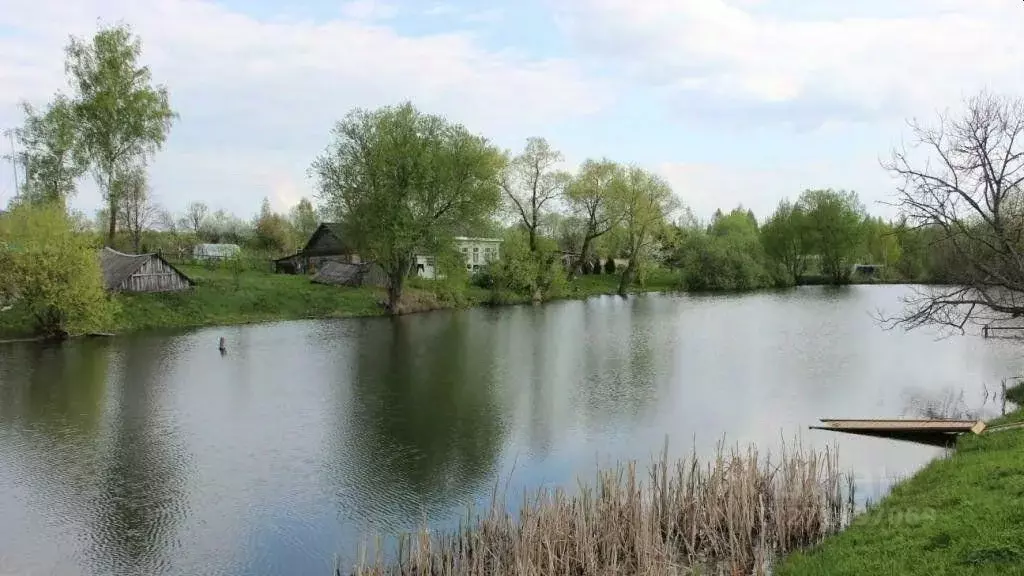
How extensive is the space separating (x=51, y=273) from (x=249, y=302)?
537 inches

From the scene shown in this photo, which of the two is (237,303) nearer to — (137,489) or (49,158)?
(49,158)

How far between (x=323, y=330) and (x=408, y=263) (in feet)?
36.3

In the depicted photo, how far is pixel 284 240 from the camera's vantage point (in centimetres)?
8050

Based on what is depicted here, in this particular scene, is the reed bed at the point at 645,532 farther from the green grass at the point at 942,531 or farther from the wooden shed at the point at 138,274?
the wooden shed at the point at 138,274

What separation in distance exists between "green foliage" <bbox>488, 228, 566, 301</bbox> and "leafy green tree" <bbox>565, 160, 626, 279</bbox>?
296 inches

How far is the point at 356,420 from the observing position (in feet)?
62.0

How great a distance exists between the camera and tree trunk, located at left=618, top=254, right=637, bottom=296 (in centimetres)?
7219

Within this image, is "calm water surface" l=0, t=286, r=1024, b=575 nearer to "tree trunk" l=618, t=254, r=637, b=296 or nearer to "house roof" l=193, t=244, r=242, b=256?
"tree trunk" l=618, t=254, r=637, b=296

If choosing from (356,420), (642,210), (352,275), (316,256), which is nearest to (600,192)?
(642,210)

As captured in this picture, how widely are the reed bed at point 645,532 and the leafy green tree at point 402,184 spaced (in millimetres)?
37673

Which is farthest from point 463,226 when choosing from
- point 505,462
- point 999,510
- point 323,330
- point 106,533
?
point 999,510

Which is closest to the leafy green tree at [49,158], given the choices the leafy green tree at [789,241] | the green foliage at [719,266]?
the green foliage at [719,266]

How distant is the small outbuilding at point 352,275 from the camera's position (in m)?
56.9

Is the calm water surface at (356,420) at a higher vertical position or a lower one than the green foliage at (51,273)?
lower
